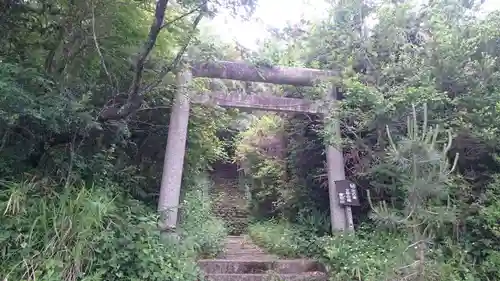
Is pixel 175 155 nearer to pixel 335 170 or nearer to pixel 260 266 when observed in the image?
pixel 260 266

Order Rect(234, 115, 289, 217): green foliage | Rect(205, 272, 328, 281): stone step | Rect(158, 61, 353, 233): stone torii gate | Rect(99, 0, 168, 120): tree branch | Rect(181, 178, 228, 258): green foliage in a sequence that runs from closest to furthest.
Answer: Rect(99, 0, 168, 120): tree branch, Rect(205, 272, 328, 281): stone step, Rect(158, 61, 353, 233): stone torii gate, Rect(181, 178, 228, 258): green foliage, Rect(234, 115, 289, 217): green foliage

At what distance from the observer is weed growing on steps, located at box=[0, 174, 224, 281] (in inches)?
144

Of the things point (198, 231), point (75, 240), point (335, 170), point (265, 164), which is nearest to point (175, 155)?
point (198, 231)

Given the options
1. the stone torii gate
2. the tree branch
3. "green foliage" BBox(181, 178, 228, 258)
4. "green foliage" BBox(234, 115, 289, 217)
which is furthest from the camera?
"green foliage" BBox(234, 115, 289, 217)

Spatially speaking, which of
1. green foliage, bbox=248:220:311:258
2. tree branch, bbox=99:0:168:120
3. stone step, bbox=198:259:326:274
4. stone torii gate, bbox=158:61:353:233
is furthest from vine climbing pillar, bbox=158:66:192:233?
green foliage, bbox=248:220:311:258

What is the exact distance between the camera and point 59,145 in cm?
478

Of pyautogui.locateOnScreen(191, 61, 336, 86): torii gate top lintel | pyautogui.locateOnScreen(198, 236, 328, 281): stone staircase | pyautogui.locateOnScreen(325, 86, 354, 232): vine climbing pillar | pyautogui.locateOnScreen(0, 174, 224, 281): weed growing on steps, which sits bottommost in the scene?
pyautogui.locateOnScreen(198, 236, 328, 281): stone staircase

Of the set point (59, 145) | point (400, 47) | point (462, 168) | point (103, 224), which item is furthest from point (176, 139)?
point (462, 168)

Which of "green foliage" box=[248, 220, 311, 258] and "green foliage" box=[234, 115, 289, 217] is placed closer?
"green foliage" box=[248, 220, 311, 258]

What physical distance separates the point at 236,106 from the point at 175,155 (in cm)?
121

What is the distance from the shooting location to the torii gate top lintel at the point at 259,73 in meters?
6.21

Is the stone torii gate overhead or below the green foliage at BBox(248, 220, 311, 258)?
overhead

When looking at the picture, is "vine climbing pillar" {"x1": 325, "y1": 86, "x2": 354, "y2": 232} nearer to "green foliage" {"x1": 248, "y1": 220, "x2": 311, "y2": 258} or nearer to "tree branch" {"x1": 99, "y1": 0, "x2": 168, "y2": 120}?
"green foliage" {"x1": 248, "y1": 220, "x2": 311, "y2": 258}

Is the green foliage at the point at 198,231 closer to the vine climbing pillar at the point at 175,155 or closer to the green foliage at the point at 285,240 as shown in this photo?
the vine climbing pillar at the point at 175,155
